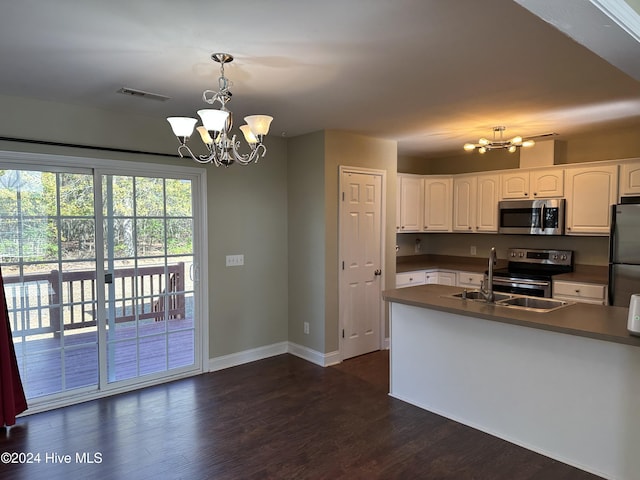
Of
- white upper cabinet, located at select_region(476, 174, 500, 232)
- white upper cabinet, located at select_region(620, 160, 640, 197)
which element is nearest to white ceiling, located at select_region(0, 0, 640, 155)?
white upper cabinet, located at select_region(620, 160, 640, 197)

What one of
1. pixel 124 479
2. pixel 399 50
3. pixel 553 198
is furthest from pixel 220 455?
pixel 553 198

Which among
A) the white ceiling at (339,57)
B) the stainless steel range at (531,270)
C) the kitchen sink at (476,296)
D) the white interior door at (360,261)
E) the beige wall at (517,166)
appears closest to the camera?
the white ceiling at (339,57)

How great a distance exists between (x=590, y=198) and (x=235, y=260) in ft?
12.9

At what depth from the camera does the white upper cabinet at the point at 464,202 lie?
5.74 m

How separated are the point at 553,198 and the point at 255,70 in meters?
3.89

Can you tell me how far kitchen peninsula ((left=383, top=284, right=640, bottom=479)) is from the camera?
2.48m

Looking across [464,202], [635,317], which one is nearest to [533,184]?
[464,202]

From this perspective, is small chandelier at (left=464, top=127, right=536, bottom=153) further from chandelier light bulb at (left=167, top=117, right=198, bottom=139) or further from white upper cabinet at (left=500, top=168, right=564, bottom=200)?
chandelier light bulb at (left=167, top=117, right=198, bottom=139)

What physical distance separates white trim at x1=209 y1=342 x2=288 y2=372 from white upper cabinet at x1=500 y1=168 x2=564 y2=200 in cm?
338

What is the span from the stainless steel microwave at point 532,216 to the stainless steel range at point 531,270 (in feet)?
1.46

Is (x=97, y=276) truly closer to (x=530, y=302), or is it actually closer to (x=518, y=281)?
(x=530, y=302)

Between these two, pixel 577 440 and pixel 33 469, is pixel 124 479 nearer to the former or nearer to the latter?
pixel 33 469

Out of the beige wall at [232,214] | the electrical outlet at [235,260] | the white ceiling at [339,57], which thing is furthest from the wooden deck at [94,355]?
the white ceiling at [339,57]

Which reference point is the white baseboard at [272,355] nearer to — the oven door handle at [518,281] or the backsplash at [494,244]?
the oven door handle at [518,281]
